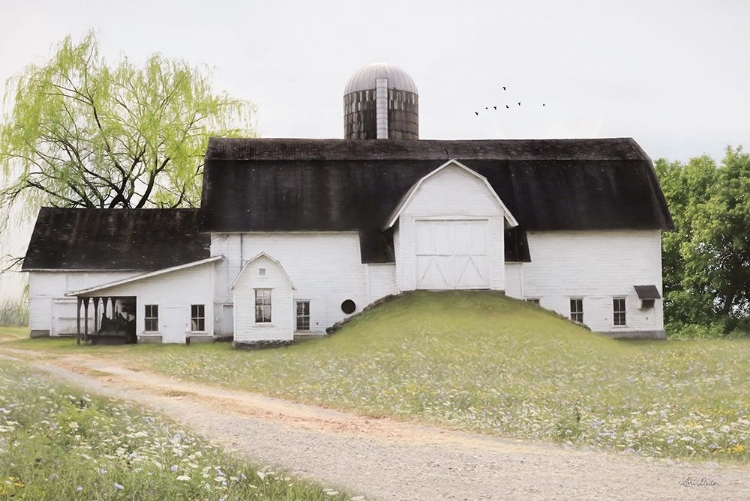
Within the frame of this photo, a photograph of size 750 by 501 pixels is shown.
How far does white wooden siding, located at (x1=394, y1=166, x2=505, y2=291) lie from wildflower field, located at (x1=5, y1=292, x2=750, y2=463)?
1475mm

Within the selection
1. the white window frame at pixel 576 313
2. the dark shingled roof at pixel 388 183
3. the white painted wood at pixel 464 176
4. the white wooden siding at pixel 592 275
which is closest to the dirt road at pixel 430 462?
the white painted wood at pixel 464 176

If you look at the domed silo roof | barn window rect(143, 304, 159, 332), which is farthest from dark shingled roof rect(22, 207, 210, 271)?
the domed silo roof

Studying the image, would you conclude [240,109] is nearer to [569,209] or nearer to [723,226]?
[569,209]

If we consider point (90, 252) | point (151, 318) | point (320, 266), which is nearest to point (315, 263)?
point (320, 266)

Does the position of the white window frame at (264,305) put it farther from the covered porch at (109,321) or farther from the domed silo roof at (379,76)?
the domed silo roof at (379,76)

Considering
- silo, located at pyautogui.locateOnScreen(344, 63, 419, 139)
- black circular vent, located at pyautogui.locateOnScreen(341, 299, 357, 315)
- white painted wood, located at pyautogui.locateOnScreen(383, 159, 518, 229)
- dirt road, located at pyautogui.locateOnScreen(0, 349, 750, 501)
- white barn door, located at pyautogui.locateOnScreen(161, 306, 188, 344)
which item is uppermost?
silo, located at pyautogui.locateOnScreen(344, 63, 419, 139)

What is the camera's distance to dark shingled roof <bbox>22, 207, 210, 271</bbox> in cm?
4238

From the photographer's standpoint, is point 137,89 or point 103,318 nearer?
point 103,318

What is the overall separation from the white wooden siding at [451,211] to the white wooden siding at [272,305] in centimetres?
498

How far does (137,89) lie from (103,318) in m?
17.6

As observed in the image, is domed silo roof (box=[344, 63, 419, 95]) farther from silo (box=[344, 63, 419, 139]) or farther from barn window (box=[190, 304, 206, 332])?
barn window (box=[190, 304, 206, 332])

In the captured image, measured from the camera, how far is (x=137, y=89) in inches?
1993

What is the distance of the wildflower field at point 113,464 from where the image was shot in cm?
1030

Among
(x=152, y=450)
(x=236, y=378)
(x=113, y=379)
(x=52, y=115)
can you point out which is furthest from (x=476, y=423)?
(x=52, y=115)
